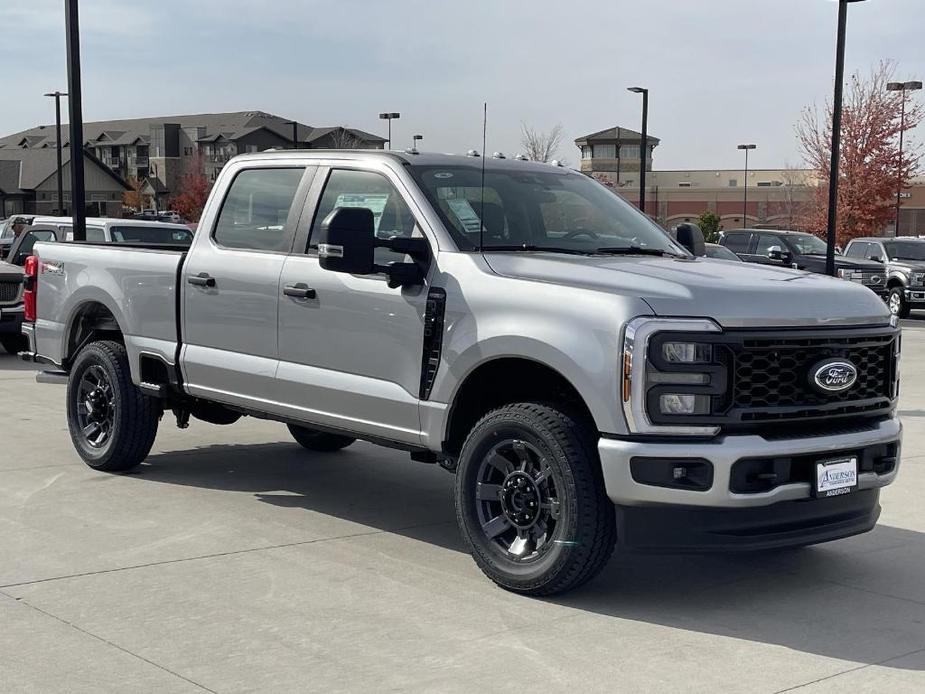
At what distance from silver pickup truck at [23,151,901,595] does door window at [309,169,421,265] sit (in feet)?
0.04

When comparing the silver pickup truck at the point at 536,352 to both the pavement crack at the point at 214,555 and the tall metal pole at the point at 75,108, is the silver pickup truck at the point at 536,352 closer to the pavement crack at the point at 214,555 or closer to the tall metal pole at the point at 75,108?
the pavement crack at the point at 214,555

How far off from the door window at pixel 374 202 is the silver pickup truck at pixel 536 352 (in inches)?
0.5

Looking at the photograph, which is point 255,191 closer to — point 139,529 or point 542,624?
point 139,529

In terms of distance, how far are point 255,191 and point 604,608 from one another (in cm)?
340

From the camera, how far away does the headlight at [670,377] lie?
525cm

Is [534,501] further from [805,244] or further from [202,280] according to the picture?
[805,244]

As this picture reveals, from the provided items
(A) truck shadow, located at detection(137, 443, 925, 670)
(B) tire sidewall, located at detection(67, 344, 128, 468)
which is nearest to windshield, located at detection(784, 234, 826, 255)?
(A) truck shadow, located at detection(137, 443, 925, 670)

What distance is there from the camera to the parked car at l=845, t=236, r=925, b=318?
28.5m

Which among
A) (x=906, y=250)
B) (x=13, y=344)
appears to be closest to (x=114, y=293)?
(x=13, y=344)

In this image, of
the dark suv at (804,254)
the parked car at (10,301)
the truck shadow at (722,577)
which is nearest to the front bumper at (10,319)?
the parked car at (10,301)

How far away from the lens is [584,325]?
5.45 metres

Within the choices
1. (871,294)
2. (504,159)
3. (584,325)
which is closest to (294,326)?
(504,159)

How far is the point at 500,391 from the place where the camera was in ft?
20.4

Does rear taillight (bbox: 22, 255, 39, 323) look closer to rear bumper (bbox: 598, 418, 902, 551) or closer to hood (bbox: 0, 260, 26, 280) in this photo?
rear bumper (bbox: 598, 418, 902, 551)
